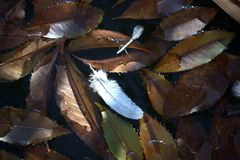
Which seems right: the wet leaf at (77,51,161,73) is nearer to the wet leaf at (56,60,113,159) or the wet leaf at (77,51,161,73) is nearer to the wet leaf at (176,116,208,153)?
the wet leaf at (56,60,113,159)

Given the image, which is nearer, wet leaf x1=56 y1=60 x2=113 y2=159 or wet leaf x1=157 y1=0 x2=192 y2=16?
wet leaf x1=56 y1=60 x2=113 y2=159

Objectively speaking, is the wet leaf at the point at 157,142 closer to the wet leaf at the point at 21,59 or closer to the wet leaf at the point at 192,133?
the wet leaf at the point at 192,133

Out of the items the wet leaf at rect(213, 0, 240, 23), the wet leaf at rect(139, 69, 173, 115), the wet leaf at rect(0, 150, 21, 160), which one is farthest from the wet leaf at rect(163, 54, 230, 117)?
the wet leaf at rect(0, 150, 21, 160)

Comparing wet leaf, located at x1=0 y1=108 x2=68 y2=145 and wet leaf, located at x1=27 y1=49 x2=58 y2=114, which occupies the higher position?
wet leaf, located at x1=27 y1=49 x2=58 y2=114

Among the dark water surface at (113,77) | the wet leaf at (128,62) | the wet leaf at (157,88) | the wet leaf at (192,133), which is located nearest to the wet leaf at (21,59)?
the dark water surface at (113,77)

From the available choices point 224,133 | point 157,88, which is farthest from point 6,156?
point 224,133

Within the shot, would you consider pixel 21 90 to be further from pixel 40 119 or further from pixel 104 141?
pixel 104 141
